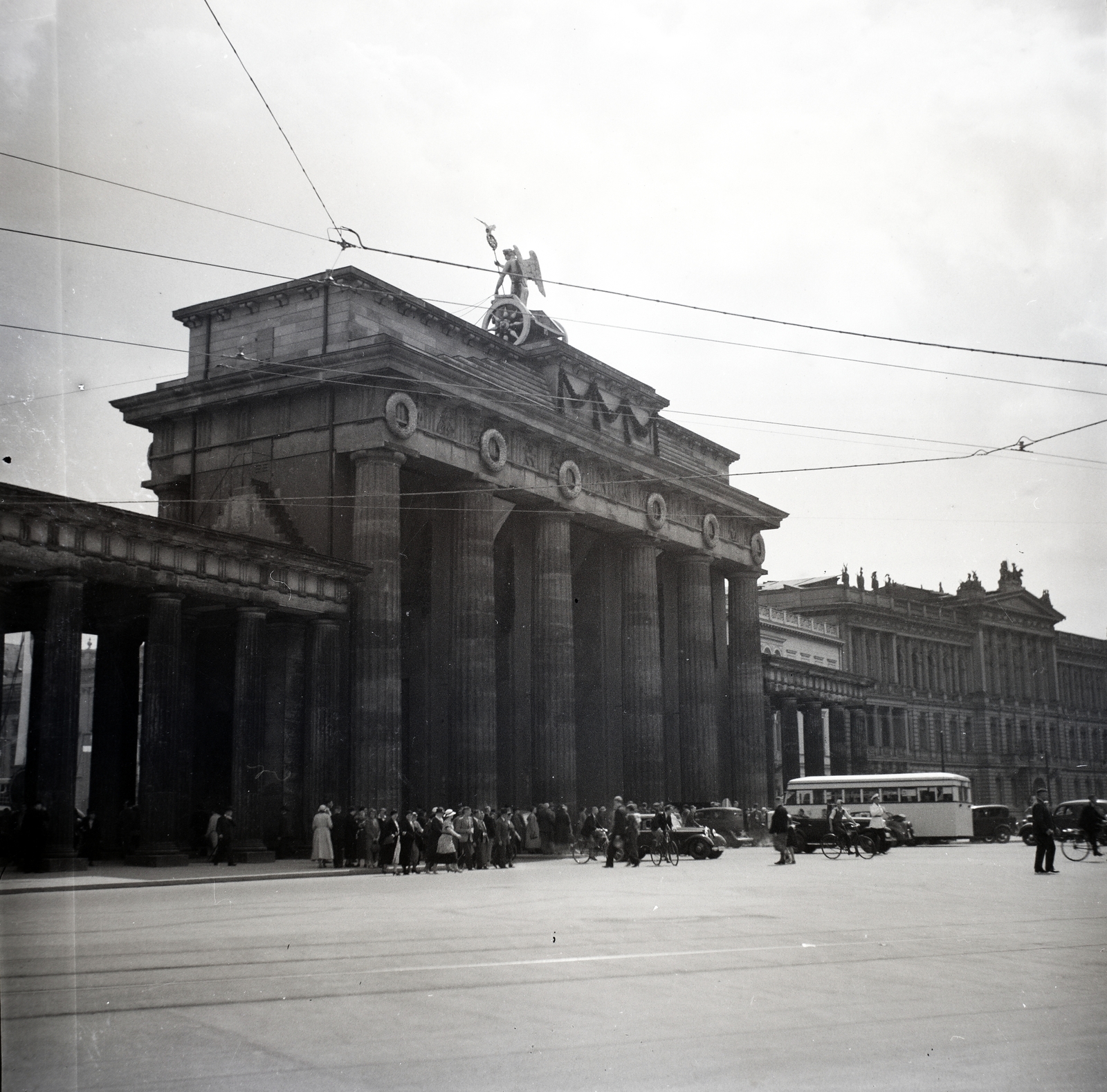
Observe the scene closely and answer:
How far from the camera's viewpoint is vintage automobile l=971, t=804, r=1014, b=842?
54500 millimetres

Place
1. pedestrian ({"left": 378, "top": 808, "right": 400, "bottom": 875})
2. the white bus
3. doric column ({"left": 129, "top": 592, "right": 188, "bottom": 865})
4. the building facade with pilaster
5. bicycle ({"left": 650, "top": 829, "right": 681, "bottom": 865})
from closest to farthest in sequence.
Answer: doric column ({"left": 129, "top": 592, "right": 188, "bottom": 865}), pedestrian ({"left": 378, "top": 808, "right": 400, "bottom": 875}), bicycle ({"left": 650, "top": 829, "right": 681, "bottom": 865}), the white bus, the building facade with pilaster

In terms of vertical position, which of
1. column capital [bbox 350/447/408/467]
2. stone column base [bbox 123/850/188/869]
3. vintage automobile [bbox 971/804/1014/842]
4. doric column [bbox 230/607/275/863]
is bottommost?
vintage automobile [bbox 971/804/1014/842]

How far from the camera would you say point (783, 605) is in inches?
3713

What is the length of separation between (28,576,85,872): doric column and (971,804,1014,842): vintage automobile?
39552 mm

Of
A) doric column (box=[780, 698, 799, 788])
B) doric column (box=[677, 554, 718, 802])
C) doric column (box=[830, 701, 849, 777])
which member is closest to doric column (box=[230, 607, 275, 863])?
doric column (box=[677, 554, 718, 802])

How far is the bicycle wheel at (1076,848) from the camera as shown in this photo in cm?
3253

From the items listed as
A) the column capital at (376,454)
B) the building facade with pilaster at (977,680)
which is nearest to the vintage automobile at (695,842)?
the column capital at (376,454)

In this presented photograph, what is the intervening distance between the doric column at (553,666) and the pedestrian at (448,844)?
13207mm

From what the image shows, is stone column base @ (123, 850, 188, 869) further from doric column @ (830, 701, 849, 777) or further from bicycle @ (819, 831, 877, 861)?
doric column @ (830, 701, 849, 777)

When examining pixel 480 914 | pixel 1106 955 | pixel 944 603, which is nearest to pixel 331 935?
pixel 480 914

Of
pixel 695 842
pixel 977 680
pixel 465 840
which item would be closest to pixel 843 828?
pixel 695 842

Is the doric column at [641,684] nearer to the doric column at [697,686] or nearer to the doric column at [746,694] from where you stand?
the doric column at [697,686]

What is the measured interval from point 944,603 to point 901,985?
92.8 metres

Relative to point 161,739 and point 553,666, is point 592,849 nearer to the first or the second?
point 553,666
